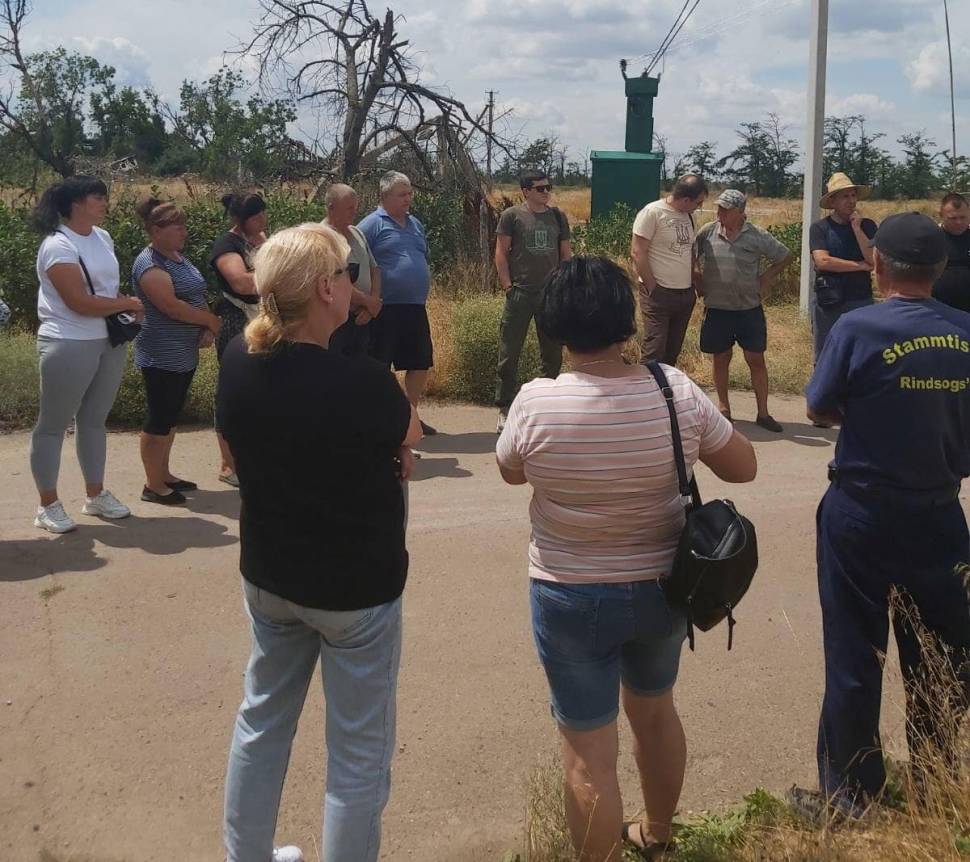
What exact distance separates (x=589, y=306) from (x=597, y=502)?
47 centimetres

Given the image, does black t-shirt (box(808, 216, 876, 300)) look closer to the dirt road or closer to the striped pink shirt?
the dirt road

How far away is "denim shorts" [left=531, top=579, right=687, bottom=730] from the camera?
2.51 m

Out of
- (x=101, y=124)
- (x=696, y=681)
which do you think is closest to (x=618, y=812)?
(x=696, y=681)

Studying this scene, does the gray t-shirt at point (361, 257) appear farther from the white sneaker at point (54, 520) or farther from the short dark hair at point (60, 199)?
the white sneaker at point (54, 520)

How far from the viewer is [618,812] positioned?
258cm

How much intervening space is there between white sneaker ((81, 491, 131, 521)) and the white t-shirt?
0.91 metres

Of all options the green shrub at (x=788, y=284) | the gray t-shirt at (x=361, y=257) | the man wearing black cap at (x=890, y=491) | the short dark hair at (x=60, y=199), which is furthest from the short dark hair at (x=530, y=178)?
the green shrub at (x=788, y=284)

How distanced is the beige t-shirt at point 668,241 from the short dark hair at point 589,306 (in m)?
5.08

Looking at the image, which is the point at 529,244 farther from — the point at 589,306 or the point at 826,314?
the point at 589,306

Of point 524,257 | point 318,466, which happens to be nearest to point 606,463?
point 318,466

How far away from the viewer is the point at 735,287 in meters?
7.61

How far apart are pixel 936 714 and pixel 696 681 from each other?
1.14 m

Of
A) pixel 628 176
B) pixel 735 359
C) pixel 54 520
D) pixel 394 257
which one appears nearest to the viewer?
pixel 54 520

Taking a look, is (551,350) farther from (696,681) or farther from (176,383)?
(696,681)
